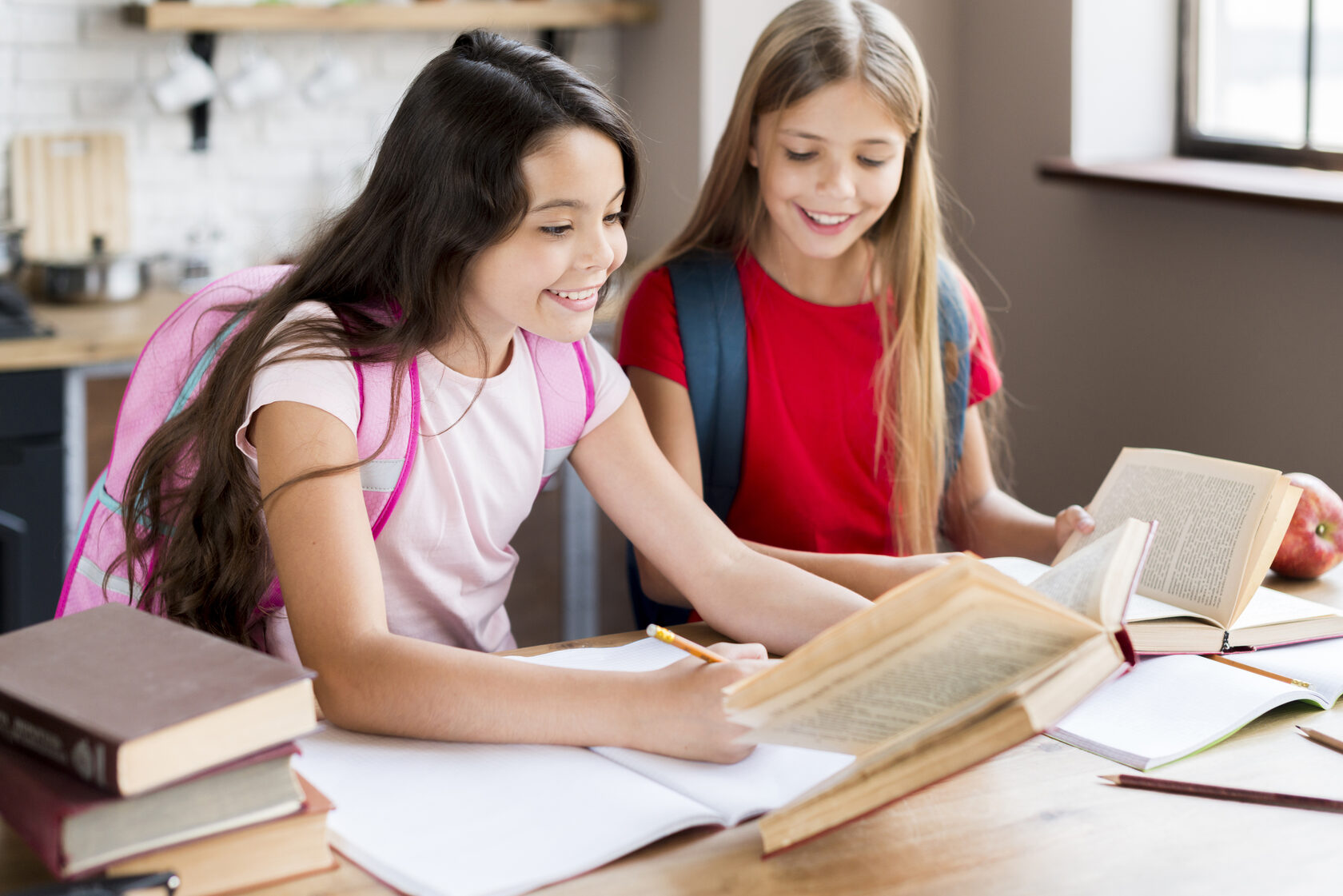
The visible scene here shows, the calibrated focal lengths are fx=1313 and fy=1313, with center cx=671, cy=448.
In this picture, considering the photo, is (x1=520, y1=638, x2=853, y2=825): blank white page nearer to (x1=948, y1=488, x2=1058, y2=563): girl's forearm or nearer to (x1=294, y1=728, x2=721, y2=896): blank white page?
(x1=294, y1=728, x2=721, y2=896): blank white page

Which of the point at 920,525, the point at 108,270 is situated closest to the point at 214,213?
the point at 108,270

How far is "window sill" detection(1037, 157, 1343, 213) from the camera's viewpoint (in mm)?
1924

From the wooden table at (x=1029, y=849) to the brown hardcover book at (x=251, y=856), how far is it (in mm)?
13

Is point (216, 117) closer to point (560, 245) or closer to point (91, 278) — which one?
point (91, 278)

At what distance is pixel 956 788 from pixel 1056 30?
5.99ft

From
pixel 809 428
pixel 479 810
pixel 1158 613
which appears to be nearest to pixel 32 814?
pixel 479 810

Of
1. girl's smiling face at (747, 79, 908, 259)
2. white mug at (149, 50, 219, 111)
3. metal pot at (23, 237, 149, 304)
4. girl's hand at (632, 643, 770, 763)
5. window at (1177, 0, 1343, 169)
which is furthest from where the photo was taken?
white mug at (149, 50, 219, 111)

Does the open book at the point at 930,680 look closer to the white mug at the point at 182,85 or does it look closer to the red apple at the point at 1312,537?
the red apple at the point at 1312,537

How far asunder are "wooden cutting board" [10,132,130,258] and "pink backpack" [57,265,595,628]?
1.60 meters

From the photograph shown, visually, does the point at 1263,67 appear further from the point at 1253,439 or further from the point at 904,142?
the point at 904,142

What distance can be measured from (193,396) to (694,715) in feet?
1.84

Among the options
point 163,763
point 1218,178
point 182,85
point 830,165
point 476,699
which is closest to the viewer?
point 163,763

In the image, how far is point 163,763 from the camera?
702 mm

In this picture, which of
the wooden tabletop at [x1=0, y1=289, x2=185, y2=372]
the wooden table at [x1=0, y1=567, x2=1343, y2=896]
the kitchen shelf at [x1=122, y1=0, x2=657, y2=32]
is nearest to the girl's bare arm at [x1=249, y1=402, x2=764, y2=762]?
the wooden table at [x1=0, y1=567, x2=1343, y2=896]
